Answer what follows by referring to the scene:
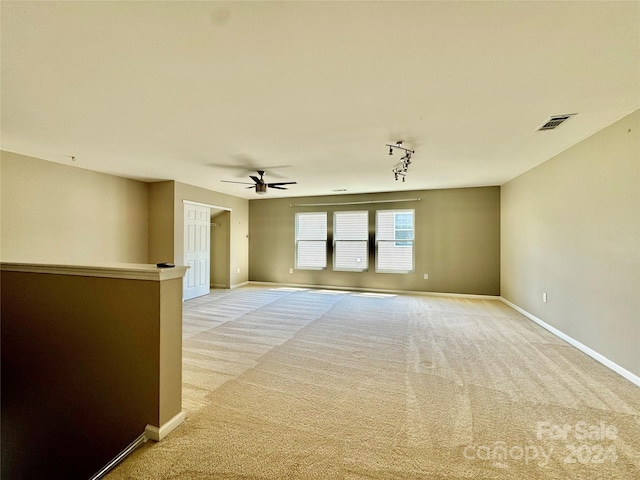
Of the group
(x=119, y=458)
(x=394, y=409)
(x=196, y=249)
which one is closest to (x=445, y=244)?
(x=394, y=409)

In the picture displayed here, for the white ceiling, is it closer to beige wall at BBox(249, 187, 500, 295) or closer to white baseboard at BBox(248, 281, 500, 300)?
beige wall at BBox(249, 187, 500, 295)

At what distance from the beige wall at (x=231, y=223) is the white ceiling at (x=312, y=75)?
210cm

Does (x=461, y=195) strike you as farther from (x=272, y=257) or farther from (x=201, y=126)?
(x=201, y=126)

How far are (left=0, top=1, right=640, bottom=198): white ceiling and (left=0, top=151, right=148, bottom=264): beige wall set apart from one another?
0.60 m

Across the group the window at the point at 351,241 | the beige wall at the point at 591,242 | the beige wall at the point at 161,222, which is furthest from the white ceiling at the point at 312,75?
the window at the point at 351,241

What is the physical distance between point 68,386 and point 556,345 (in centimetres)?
511

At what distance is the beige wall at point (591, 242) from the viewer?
2.50m

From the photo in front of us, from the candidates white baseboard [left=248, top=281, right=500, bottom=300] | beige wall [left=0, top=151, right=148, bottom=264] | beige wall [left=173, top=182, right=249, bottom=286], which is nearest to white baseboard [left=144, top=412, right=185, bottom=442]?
beige wall [left=0, top=151, right=148, bottom=264]

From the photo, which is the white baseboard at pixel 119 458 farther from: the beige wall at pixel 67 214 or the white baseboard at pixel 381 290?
the white baseboard at pixel 381 290

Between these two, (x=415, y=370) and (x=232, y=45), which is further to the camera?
(x=415, y=370)

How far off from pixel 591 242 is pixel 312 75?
11.6ft

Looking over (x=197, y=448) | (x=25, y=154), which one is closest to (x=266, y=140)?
(x=197, y=448)

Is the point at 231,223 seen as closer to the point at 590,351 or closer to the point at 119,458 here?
the point at 119,458

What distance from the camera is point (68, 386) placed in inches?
84.7
